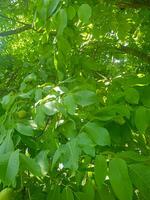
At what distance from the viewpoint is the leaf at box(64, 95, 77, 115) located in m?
1.45

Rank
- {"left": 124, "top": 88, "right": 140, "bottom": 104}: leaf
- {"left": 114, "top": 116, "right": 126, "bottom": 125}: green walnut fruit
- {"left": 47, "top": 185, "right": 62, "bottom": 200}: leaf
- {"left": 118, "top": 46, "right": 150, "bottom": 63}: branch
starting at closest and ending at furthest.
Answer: {"left": 47, "top": 185, "right": 62, "bottom": 200}: leaf
{"left": 114, "top": 116, "right": 126, "bottom": 125}: green walnut fruit
{"left": 124, "top": 88, "right": 140, "bottom": 104}: leaf
{"left": 118, "top": 46, "right": 150, "bottom": 63}: branch

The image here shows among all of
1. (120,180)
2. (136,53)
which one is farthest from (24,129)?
(136,53)

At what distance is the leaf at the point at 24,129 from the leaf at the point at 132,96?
444 mm

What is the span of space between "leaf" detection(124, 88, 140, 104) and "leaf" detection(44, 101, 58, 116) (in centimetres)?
34

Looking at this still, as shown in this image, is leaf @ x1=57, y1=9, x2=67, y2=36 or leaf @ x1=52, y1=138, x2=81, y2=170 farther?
leaf @ x1=57, y1=9, x2=67, y2=36

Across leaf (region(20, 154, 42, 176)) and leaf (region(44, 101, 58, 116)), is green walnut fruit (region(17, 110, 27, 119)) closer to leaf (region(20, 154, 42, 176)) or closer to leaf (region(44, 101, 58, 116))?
leaf (region(44, 101, 58, 116))

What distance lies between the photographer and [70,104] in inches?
57.8

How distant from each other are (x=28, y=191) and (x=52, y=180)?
10cm

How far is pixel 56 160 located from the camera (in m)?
1.30

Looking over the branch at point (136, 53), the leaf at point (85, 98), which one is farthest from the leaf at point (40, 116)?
the branch at point (136, 53)

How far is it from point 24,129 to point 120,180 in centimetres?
45

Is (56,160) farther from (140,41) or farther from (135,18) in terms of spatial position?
(140,41)

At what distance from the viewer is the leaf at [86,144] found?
4.23 feet

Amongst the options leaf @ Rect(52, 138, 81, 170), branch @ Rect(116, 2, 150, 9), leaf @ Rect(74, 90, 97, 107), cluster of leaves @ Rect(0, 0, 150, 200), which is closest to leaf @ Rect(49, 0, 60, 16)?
cluster of leaves @ Rect(0, 0, 150, 200)
